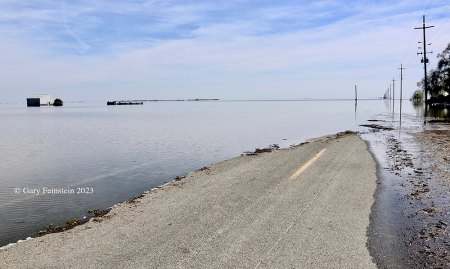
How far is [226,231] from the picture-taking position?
26.8 ft

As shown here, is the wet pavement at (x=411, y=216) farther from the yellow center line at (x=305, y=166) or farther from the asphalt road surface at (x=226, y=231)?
the yellow center line at (x=305, y=166)

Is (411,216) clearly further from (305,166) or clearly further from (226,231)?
(305,166)

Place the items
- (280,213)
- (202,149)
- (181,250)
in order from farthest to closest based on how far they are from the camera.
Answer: (202,149), (280,213), (181,250)

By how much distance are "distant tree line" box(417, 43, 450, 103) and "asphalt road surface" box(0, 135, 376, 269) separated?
119 meters

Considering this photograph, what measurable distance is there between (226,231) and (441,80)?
134513mm

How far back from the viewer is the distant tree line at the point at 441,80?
383 feet

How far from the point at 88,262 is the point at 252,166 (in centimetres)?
1119

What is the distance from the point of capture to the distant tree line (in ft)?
383

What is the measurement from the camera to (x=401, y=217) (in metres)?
9.55

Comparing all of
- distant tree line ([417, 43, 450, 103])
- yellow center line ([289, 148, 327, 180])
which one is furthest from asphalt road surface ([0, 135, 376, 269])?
distant tree line ([417, 43, 450, 103])

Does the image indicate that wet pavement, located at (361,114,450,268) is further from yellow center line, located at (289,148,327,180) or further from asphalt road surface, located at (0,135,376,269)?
yellow center line, located at (289,148,327,180)

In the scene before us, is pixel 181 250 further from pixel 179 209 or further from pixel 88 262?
pixel 179 209

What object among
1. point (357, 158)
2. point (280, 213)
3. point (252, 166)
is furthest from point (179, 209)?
point (357, 158)

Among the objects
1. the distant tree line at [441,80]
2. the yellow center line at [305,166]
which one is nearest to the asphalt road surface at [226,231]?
the yellow center line at [305,166]
